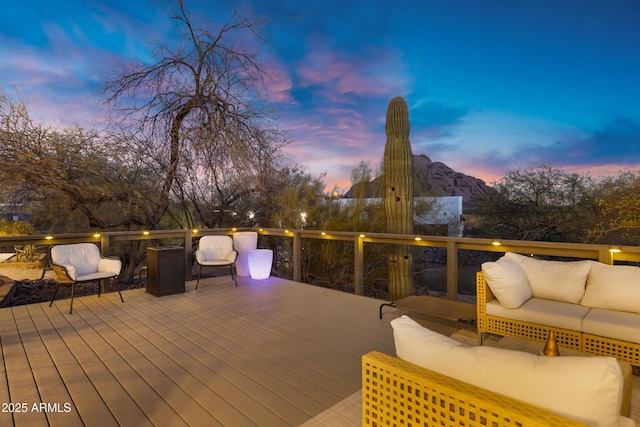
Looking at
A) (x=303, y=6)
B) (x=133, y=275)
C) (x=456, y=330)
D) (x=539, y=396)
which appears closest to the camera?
(x=539, y=396)

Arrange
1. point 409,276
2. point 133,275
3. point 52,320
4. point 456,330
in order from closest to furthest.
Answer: point 456,330 < point 52,320 < point 409,276 < point 133,275

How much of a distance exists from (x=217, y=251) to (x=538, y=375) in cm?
523

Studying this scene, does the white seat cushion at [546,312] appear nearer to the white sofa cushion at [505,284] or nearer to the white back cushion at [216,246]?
the white sofa cushion at [505,284]

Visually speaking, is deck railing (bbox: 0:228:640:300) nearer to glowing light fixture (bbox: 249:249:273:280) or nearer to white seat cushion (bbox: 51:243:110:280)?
white seat cushion (bbox: 51:243:110:280)

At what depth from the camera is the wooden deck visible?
2.01m

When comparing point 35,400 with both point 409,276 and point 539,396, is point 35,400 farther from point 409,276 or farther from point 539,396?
point 409,276

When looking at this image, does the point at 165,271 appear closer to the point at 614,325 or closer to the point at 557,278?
the point at 557,278

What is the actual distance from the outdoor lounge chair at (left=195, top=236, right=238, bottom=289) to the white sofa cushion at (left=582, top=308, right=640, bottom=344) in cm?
438

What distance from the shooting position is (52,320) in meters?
3.71

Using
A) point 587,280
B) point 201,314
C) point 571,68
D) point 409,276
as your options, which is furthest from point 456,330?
point 571,68

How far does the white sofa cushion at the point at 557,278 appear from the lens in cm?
283

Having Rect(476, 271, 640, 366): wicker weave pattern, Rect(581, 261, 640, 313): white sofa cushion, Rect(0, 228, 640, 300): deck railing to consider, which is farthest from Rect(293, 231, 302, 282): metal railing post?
Rect(581, 261, 640, 313): white sofa cushion

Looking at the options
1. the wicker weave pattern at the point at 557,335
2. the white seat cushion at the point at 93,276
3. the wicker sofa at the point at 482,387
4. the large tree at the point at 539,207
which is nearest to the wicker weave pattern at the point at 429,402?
the wicker sofa at the point at 482,387

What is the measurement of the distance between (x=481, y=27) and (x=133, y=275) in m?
9.11
